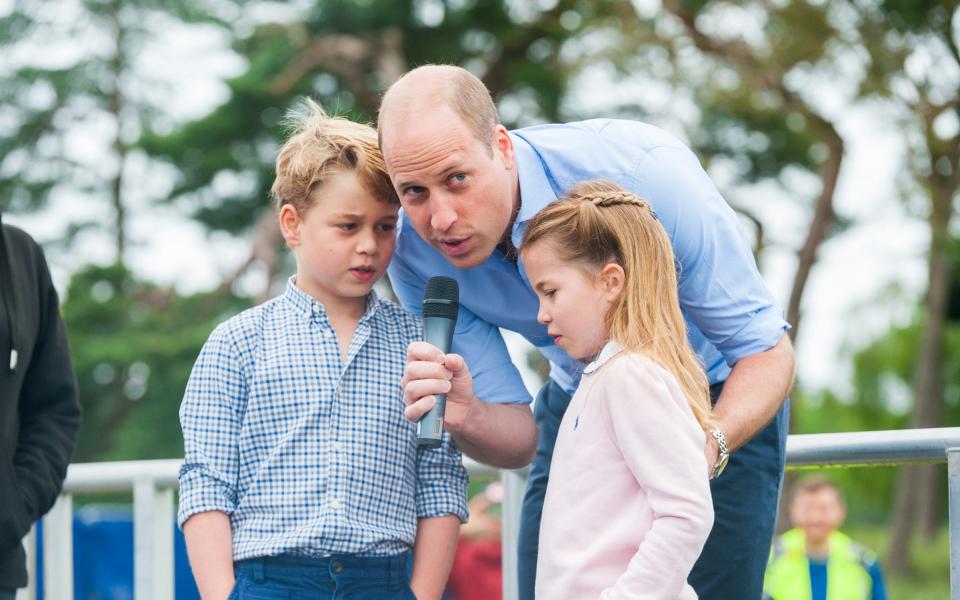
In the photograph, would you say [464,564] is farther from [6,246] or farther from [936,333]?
[936,333]

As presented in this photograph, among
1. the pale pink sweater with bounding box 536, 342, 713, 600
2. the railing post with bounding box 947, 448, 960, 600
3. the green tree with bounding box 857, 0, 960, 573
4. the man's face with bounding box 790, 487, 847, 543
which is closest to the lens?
the pale pink sweater with bounding box 536, 342, 713, 600

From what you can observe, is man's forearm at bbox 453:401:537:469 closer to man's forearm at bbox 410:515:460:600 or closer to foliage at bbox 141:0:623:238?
man's forearm at bbox 410:515:460:600

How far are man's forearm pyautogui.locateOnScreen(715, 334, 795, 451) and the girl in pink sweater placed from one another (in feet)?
0.26

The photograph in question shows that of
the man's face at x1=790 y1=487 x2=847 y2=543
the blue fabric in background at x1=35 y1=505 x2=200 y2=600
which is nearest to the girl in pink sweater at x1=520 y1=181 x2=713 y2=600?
the blue fabric in background at x1=35 y1=505 x2=200 y2=600

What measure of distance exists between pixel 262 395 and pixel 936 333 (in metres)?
15.8

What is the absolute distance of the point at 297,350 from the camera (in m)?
2.62

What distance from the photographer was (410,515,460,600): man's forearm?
8.51ft

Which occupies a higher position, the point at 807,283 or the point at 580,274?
the point at 580,274

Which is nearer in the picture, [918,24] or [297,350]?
[297,350]

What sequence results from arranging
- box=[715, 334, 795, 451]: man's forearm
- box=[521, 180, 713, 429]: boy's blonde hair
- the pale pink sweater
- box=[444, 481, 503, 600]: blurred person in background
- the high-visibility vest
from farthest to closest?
1. the high-visibility vest
2. box=[444, 481, 503, 600]: blurred person in background
3. box=[715, 334, 795, 451]: man's forearm
4. box=[521, 180, 713, 429]: boy's blonde hair
5. the pale pink sweater

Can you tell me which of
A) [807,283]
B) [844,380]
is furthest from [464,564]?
[844,380]

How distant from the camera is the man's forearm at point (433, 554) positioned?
2594 mm

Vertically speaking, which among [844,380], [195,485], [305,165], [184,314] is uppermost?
[305,165]

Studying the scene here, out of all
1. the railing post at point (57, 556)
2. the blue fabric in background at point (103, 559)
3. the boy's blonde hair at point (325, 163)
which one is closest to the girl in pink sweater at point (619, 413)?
the boy's blonde hair at point (325, 163)
